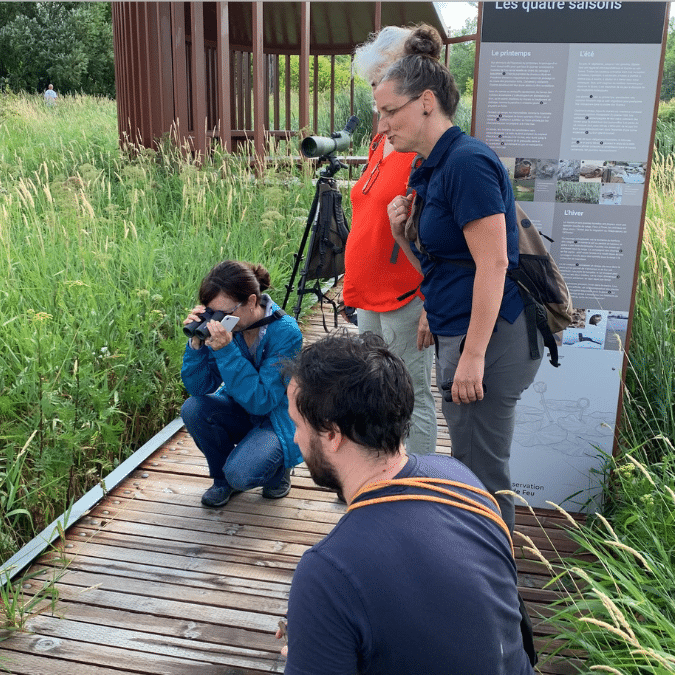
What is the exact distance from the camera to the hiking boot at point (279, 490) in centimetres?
335

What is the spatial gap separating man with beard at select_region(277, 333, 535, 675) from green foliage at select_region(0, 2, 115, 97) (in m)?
28.7

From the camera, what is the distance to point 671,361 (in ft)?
10.6

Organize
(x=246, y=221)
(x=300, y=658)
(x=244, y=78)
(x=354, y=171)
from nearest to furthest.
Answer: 1. (x=300, y=658)
2. (x=246, y=221)
3. (x=354, y=171)
4. (x=244, y=78)

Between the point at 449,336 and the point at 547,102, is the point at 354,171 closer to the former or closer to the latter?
the point at 547,102

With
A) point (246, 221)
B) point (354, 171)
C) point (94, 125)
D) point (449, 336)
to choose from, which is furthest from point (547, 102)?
point (94, 125)

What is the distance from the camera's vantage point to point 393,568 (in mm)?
1230

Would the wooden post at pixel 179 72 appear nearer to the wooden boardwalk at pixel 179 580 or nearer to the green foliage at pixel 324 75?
the wooden boardwalk at pixel 179 580

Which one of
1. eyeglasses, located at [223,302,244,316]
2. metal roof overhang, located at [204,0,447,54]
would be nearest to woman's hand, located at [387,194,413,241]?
eyeglasses, located at [223,302,244,316]

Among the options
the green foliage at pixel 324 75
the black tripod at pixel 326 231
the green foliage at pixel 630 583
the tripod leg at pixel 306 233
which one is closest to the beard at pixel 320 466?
the green foliage at pixel 630 583

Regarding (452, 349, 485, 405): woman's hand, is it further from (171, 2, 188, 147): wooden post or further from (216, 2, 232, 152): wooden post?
(171, 2, 188, 147): wooden post

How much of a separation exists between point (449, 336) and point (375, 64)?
100 cm

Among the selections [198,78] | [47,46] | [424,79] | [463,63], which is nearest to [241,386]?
[424,79]

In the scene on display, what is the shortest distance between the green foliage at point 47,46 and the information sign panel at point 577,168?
27.3 metres

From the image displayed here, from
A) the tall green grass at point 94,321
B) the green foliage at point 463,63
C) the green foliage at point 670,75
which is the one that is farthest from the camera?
the green foliage at point 463,63
